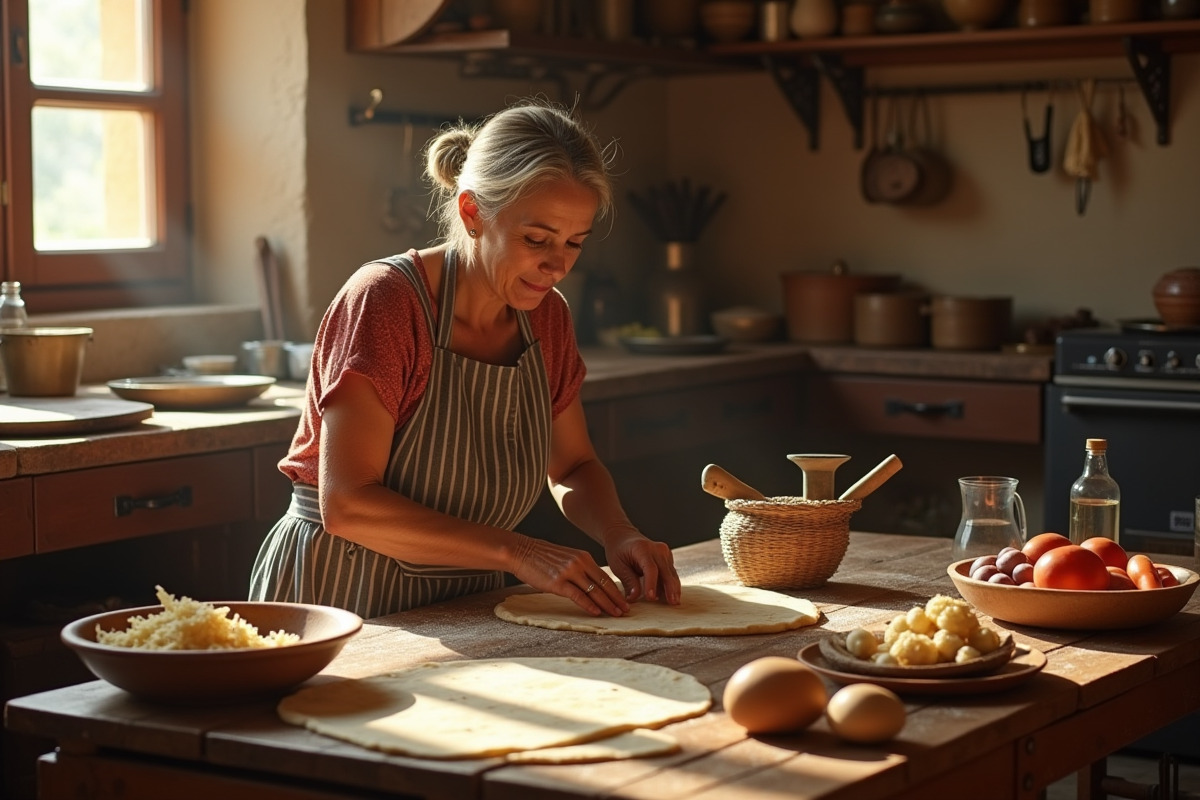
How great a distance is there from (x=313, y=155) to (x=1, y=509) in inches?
64.6

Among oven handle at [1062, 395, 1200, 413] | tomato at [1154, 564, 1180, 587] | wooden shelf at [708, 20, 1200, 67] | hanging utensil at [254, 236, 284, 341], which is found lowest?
tomato at [1154, 564, 1180, 587]

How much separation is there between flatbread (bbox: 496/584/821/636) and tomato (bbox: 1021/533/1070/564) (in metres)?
0.29

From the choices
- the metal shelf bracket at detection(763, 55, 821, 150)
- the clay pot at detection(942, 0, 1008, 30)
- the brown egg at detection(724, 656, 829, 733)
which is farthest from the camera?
the metal shelf bracket at detection(763, 55, 821, 150)

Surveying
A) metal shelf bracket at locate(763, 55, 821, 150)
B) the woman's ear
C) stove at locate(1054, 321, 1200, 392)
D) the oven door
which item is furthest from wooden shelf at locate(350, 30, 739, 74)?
the woman's ear

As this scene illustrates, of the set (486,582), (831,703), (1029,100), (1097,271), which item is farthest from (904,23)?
(831,703)

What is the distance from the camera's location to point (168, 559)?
11.4ft

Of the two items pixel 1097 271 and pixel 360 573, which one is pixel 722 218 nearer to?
pixel 1097 271

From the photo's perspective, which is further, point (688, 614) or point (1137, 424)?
point (1137, 424)

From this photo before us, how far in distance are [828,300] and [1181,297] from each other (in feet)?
3.52

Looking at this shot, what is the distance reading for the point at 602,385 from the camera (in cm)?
401

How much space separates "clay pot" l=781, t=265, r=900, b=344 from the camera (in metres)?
4.94

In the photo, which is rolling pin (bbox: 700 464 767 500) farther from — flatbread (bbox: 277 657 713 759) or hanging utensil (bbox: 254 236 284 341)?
hanging utensil (bbox: 254 236 284 341)

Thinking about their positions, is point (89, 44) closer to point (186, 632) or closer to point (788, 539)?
point (788, 539)

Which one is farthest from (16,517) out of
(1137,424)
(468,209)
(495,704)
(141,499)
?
(1137,424)
